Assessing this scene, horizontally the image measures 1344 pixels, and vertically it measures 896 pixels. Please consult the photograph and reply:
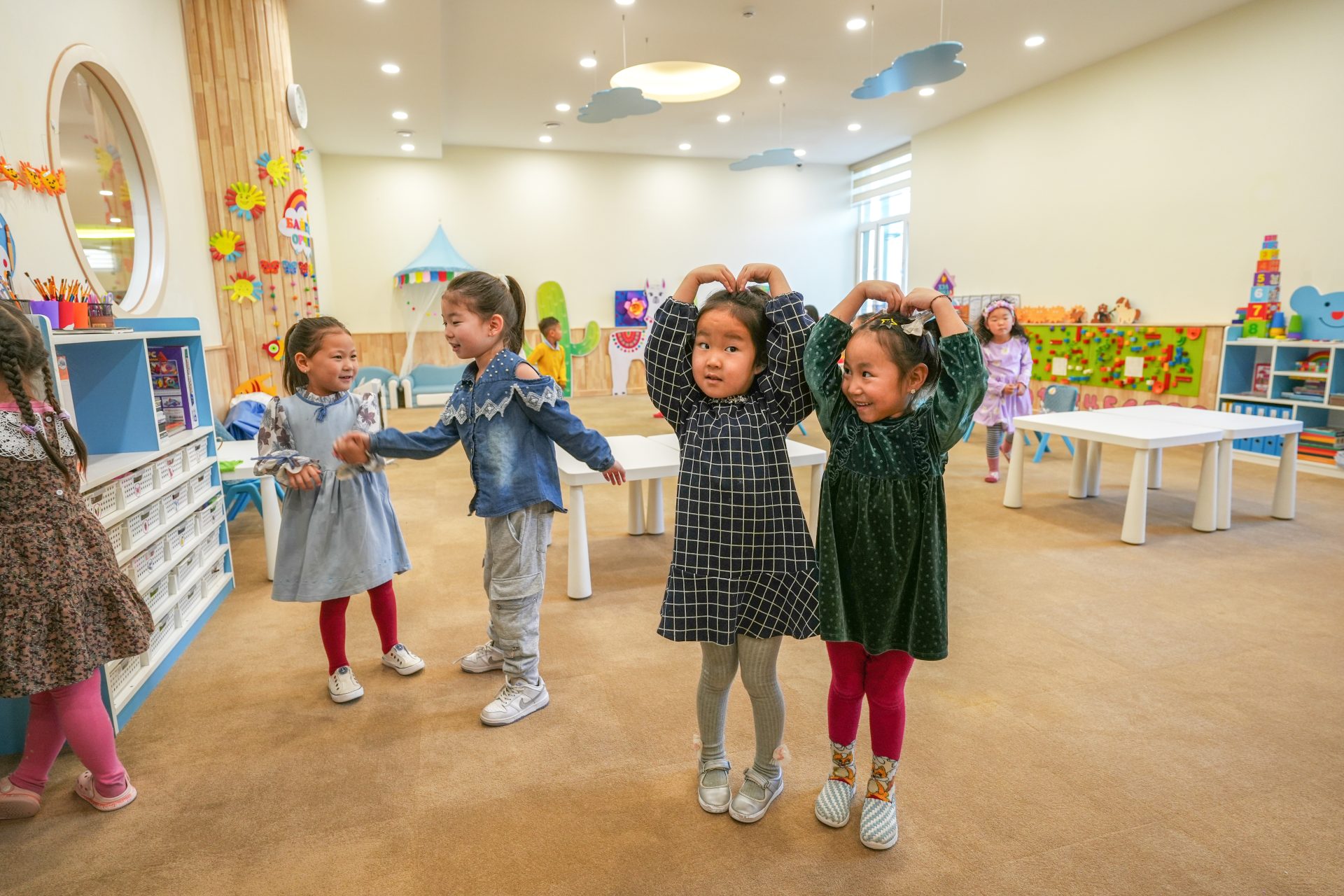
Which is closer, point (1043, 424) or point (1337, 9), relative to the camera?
point (1043, 424)

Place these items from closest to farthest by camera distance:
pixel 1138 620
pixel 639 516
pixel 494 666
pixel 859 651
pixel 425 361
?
pixel 859 651
pixel 494 666
pixel 1138 620
pixel 639 516
pixel 425 361

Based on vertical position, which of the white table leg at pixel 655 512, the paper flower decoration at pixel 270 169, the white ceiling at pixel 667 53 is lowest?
the white table leg at pixel 655 512

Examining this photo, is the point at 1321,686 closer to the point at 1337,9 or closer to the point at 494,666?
the point at 494,666

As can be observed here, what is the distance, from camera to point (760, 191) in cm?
1180

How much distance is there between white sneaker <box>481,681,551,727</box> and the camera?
6.95ft

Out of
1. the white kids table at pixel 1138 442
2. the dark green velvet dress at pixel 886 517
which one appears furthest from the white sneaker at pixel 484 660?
the white kids table at pixel 1138 442

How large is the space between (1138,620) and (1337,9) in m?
5.58

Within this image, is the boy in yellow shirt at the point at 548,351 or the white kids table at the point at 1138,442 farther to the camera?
the boy in yellow shirt at the point at 548,351

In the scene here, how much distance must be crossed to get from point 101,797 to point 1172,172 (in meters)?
8.49

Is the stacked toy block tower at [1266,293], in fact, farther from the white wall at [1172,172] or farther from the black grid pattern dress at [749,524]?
the black grid pattern dress at [749,524]

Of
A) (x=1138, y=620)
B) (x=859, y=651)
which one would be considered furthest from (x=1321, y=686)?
(x=859, y=651)

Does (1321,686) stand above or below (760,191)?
below

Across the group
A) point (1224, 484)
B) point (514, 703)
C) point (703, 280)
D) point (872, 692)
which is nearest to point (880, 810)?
point (872, 692)

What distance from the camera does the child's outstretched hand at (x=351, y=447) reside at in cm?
193
